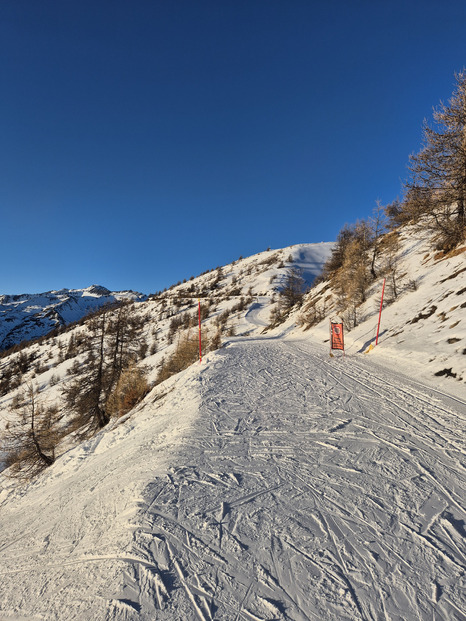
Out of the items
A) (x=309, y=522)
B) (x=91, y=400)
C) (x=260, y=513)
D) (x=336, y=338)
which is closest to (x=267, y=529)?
(x=260, y=513)

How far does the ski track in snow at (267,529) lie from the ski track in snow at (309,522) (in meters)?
0.01

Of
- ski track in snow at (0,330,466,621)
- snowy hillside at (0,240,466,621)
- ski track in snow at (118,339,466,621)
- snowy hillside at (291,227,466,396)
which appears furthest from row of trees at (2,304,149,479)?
snowy hillside at (291,227,466,396)

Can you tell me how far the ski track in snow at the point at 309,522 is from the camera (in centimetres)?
191

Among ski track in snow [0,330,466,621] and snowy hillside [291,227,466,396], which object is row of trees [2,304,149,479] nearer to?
ski track in snow [0,330,466,621]

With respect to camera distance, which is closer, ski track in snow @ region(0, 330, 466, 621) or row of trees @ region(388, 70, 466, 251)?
ski track in snow @ region(0, 330, 466, 621)

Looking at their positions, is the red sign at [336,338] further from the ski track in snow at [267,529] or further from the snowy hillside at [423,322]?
the ski track in snow at [267,529]

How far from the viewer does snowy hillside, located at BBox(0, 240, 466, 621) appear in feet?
6.44

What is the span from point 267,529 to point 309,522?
438mm

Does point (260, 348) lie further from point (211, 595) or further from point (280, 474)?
point (211, 595)

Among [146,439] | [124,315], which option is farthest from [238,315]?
[146,439]

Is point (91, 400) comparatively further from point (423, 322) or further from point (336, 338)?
point (423, 322)

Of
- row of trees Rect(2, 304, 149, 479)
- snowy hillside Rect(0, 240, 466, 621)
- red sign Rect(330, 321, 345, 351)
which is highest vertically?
red sign Rect(330, 321, 345, 351)

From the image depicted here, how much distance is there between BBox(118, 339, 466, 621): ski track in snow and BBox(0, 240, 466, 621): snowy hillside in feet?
0.04

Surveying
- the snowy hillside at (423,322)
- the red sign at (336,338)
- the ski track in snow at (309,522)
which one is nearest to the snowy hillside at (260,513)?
the ski track in snow at (309,522)
